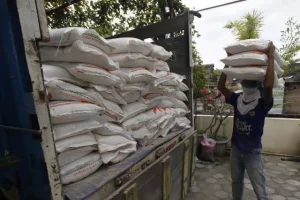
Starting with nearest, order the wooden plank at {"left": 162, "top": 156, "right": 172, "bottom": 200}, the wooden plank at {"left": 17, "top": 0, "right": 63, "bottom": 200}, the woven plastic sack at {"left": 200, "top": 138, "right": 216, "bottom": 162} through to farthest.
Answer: the wooden plank at {"left": 17, "top": 0, "right": 63, "bottom": 200}
the wooden plank at {"left": 162, "top": 156, "right": 172, "bottom": 200}
the woven plastic sack at {"left": 200, "top": 138, "right": 216, "bottom": 162}

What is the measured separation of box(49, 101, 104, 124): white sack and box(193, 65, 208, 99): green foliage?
11.8 feet

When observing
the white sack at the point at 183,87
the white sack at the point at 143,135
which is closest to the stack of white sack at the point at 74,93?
the white sack at the point at 143,135

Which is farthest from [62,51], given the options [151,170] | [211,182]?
[211,182]

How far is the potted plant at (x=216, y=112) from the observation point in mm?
4160

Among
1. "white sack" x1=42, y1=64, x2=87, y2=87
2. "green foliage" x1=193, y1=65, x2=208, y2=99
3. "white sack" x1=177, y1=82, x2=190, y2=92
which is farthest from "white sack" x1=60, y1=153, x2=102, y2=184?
"green foliage" x1=193, y1=65, x2=208, y2=99

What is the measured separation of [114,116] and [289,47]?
5.08 meters

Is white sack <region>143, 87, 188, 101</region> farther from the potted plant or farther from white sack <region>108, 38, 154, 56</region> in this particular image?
the potted plant

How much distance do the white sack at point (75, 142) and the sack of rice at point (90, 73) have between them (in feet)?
1.24

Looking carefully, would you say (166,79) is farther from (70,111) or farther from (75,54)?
(70,111)

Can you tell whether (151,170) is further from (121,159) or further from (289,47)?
(289,47)

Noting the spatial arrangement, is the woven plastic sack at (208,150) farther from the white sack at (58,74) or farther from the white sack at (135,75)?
the white sack at (58,74)

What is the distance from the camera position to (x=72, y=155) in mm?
1130

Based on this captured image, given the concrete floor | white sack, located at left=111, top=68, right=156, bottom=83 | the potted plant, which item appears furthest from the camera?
the potted plant

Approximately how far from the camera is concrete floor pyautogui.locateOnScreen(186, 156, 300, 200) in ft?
8.86
